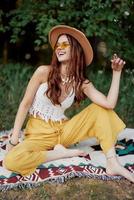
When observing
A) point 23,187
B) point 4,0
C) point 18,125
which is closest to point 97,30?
point 4,0

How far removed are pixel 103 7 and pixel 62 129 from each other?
233cm

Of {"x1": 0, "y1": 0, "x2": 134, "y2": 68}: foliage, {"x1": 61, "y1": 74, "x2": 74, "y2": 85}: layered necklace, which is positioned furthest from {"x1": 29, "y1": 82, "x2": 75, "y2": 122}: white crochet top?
{"x1": 0, "y1": 0, "x2": 134, "y2": 68}: foliage

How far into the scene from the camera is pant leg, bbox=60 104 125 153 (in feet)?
→ 16.4

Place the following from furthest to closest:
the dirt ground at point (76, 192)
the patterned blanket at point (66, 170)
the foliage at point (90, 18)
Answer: the foliage at point (90, 18) → the patterned blanket at point (66, 170) → the dirt ground at point (76, 192)

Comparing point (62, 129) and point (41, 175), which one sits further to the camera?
point (62, 129)

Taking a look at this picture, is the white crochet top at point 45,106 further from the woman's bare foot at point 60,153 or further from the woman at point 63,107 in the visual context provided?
the woman's bare foot at point 60,153

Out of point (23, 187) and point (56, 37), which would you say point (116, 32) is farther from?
point (23, 187)

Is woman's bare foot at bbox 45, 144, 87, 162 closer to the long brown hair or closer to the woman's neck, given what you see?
the long brown hair

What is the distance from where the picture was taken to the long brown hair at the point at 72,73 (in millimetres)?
5082

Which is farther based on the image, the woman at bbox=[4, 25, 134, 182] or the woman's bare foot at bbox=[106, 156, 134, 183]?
the woman at bbox=[4, 25, 134, 182]

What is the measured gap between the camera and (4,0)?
884 centimetres

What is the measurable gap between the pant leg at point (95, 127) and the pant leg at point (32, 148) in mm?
122

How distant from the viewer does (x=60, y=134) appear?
→ 5.23m

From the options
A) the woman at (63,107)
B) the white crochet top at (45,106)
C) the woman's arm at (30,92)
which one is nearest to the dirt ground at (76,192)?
the woman at (63,107)
